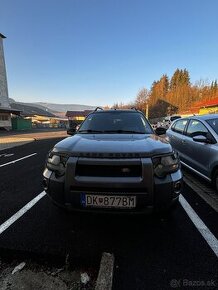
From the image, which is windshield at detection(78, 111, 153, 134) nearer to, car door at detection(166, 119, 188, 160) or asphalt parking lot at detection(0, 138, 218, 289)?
asphalt parking lot at detection(0, 138, 218, 289)

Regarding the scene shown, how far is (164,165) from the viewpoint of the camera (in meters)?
3.02

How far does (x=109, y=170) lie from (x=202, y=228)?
1.68 m

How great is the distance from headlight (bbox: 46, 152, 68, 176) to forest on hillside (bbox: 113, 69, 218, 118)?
82312 millimetres

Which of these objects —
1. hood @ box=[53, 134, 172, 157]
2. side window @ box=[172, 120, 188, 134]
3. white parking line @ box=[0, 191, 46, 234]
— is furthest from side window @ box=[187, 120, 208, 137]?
white parking line @ box=[0, 191, 46, 234]

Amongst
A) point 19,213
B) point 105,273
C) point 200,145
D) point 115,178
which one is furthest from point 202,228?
point 19,213

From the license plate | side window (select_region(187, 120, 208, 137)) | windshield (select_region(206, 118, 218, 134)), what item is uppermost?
windshield (select_region(206, 118, 218, 134))

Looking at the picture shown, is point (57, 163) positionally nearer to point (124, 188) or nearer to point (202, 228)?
point (124, 188)

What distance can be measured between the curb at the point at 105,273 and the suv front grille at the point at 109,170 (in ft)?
2.99

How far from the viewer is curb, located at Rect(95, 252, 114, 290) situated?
2.28 meters

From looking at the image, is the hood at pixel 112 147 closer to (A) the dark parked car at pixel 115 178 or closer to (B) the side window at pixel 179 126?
(A) the dark parked car at pixel 115 178

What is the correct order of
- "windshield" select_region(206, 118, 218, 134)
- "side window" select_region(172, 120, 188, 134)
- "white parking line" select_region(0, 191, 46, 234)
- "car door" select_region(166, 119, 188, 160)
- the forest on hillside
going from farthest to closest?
the forest on hillside
"side window" select_region(172, 120, 188, 134)
"car door" select_region(166, 119, 188, 160)
"windshield" select_region(206, 118, 218, 134)
"white parking line" select_region(0, 191, 46, 234)

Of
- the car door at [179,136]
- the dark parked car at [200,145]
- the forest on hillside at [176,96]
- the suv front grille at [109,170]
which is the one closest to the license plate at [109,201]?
the suv front grille at [109,170]

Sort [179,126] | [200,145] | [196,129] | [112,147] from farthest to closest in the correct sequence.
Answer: [179,126]
[196,129]
[200,145]
[112,147]

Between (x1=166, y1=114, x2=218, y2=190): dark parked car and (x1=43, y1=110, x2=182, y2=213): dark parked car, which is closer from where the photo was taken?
(x1=43, y1=110, x2=182, y2=213): dark parked car
